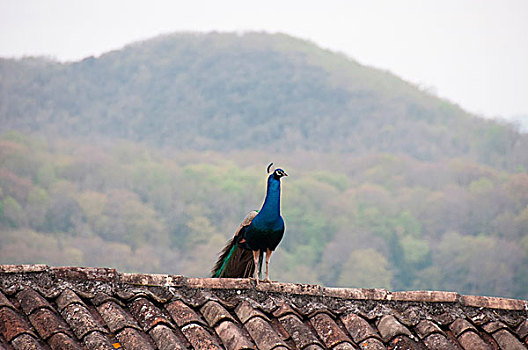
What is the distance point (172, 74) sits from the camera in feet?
321

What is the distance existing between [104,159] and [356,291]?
73.7 metres

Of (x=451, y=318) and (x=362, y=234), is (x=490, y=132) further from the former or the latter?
(x=451, y=318)

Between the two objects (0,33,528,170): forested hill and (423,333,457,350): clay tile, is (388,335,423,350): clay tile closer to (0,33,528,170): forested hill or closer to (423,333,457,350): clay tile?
(423,333,457,350): clay tile

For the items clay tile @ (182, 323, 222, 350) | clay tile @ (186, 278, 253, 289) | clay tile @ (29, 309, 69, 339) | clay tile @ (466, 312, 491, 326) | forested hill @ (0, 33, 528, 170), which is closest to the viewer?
clay tile @ (29, 309, 69, 339)

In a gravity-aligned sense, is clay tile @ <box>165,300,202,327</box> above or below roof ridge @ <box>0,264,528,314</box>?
below

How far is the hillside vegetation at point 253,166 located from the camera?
63.2m

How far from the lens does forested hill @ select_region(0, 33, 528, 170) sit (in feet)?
287

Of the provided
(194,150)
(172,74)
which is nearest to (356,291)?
(194,150)

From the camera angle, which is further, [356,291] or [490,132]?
[490,132]

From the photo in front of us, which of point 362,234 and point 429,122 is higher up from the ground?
point 429,122

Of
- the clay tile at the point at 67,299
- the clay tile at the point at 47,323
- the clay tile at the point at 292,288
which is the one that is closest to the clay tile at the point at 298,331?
the clay tile at the point at 292,288

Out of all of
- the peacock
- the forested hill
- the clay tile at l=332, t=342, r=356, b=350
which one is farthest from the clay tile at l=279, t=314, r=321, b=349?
the forested hill

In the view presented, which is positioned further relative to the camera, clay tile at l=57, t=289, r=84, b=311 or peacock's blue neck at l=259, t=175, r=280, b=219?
peacock's blue neck at l=259, t=175, r=280, b=219

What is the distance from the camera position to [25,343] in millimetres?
5422
